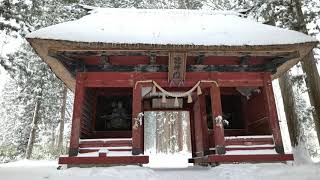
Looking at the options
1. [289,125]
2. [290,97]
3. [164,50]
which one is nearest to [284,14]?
[290,97]

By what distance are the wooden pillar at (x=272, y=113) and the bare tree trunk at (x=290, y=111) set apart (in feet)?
6.31

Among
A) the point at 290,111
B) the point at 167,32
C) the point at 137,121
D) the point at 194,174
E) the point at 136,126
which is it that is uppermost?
the point at 167,32

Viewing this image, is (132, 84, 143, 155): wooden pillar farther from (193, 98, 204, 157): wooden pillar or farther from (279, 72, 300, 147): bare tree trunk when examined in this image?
(279, 72, 300, 147): bare tree trunk

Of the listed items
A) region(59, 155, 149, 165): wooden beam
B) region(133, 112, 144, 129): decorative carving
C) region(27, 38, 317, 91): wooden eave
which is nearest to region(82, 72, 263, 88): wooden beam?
region(27, 38, 317, 91): wooden eave

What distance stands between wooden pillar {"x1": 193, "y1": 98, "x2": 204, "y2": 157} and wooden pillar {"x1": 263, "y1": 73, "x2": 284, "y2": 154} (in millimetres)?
2792

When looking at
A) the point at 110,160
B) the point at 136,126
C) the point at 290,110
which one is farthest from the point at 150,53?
the point at 290,110

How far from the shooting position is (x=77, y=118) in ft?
A: 30.1

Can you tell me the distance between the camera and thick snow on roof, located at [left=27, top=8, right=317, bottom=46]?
8.78m

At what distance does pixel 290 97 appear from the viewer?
38.1ft

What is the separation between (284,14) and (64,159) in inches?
418

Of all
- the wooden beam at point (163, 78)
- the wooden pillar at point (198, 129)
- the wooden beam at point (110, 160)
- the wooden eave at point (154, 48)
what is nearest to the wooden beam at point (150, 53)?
the wooden eave at point (154, 48)

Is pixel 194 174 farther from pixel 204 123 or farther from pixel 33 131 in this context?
pixel 33 131

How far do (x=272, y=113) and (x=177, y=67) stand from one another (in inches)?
138

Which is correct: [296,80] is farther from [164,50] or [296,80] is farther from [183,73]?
[164,50]
